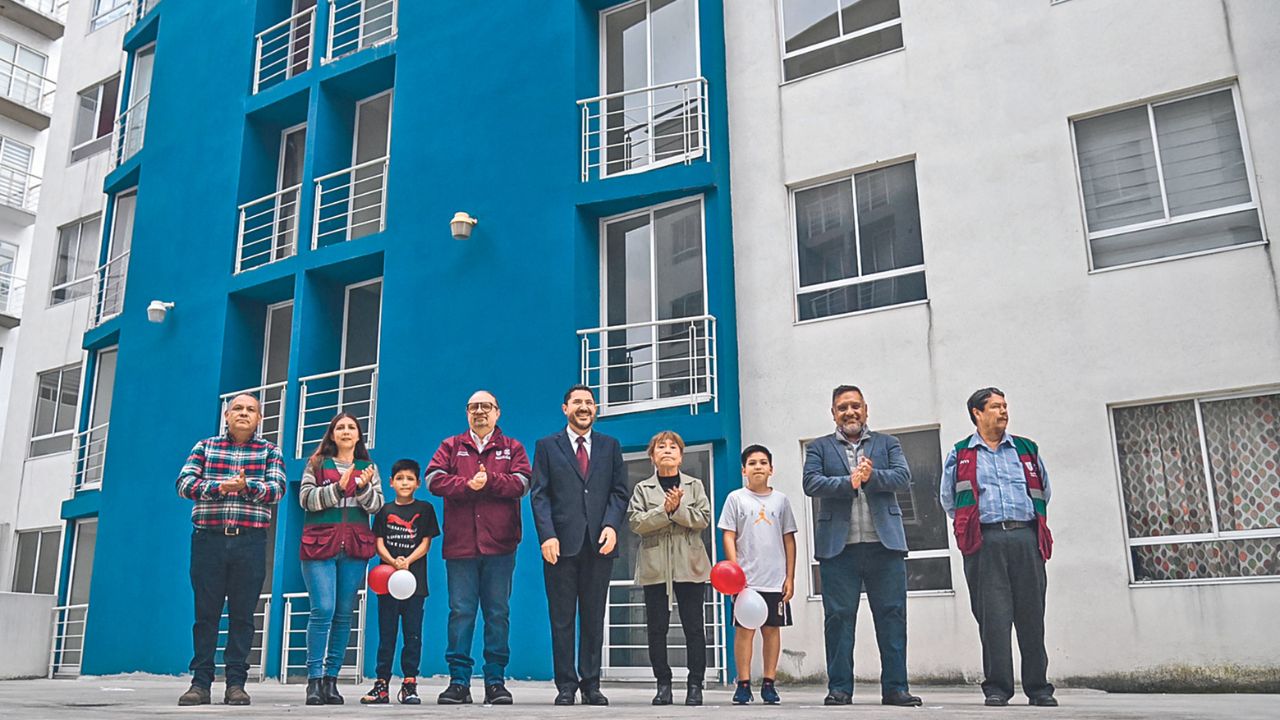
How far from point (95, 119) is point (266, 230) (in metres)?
8.75

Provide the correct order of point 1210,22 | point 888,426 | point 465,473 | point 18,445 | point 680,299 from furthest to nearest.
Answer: point 18,445 → point 680,299 → point 888,426 → point 1210,22 → point 465,473

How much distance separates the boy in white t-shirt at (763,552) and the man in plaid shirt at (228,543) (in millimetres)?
3052

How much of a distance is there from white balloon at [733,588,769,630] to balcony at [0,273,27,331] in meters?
21.8

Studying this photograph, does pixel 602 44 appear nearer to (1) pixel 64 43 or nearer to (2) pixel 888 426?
(2) pixel 888 426

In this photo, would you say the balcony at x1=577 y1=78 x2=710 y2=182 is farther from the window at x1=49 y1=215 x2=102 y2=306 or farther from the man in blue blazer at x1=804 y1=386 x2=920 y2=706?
the window at x1=49 y1=215 x2=102 y2=306

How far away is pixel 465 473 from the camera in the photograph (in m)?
6.77

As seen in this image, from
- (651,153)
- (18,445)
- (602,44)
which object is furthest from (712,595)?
(18,445)

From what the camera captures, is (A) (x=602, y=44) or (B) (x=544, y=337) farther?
(A) (x=602, y=44)

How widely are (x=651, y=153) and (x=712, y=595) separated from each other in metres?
5.28

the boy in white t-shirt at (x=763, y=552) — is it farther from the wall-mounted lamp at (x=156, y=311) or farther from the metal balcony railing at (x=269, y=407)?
the wall-mounted lamp at (x=156, y=311)

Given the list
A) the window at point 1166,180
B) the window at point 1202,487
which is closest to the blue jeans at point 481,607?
the window at point 1202,487

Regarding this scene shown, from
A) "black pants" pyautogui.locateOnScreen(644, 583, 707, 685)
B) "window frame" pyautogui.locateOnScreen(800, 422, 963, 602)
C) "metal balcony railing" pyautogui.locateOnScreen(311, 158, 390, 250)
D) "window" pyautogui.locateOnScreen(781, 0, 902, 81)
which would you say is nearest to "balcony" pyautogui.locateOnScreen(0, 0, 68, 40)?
"metal balcony railing" pyautogui.locateOnScreen(311, 158, 390, 250)

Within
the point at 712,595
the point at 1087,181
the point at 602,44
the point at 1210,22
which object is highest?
the point at 602,44

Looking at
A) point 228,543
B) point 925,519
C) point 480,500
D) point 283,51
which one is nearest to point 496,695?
point 480,500
